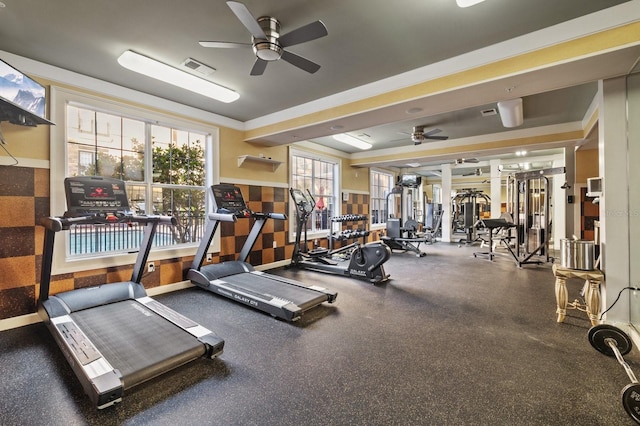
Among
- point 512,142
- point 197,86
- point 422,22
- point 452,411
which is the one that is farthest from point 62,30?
point 512,142

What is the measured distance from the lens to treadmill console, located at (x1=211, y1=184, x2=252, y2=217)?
4.00m

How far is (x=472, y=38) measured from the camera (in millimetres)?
2600

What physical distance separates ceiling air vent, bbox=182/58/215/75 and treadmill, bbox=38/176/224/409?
1510 mm

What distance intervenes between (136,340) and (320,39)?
3.08 m

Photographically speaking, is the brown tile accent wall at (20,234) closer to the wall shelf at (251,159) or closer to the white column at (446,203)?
the wall shelf at (251,159)

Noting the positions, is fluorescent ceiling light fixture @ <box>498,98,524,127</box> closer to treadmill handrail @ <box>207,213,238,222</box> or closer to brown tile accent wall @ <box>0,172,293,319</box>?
treadmill handrail @ <box>207,213,238,222</box>

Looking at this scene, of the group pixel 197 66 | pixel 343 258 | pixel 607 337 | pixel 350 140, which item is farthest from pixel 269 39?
pixel 343 258

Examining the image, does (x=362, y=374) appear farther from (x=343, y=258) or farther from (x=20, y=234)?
(x=343, y=258)

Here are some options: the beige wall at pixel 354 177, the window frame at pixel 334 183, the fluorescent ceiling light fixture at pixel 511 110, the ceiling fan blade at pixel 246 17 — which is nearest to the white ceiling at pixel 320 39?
the ceiling fan blade at pixel 246 17

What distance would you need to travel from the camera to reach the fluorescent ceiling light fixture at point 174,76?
294 cm

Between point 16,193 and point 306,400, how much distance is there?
3.53 meters

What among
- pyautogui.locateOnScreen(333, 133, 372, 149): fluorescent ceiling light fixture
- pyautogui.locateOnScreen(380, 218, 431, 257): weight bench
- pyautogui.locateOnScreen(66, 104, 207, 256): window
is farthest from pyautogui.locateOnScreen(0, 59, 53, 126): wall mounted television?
pyautogui.locateOnScreen(380, 218, 431, 257): weight bench

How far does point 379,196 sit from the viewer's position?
9461 mm

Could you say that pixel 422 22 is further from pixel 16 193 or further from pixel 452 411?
pixel 16 193
